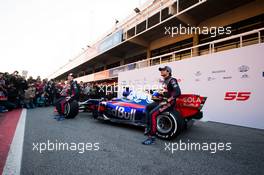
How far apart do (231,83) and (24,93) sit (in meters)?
10.6

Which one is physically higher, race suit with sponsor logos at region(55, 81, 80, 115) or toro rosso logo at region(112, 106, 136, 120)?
race suit with sponsor logos at region(55, 81, 80, 115)

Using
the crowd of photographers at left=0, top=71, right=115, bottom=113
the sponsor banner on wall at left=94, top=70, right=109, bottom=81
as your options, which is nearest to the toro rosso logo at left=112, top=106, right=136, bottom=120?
the crowd of photographers at left=0, top=71, right=115, bottom=113

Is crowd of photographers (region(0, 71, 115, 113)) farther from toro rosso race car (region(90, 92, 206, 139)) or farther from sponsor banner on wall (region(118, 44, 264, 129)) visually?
sponsor banner on wall (region(118, 44, 264, 129))

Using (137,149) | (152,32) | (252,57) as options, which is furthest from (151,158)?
(152,32)

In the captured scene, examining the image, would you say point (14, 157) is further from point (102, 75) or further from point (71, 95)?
point (102, 75)

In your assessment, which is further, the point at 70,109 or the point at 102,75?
the point at 102,75

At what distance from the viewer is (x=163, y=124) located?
370 cm

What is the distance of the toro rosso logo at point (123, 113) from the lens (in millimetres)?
4234

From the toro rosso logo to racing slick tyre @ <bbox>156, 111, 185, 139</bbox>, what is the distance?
32.9 inches

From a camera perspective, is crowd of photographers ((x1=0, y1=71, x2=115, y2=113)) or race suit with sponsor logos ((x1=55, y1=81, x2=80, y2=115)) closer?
race suit with sponsor logos ((x1=55, y1=81, x2=80, y2=115))

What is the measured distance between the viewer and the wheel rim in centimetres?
354

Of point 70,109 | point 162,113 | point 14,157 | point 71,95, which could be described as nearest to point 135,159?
point 162,113

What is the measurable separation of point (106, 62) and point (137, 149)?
23498 millimetres

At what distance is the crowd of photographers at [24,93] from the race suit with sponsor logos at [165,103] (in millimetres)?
4732
